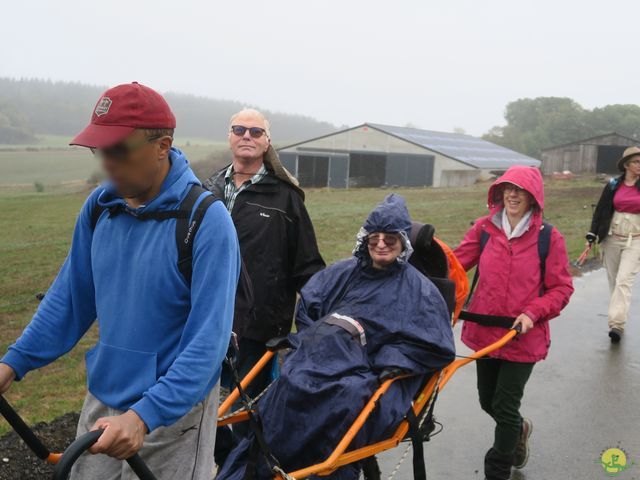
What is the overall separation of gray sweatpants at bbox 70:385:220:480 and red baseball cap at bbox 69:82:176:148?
100 centimetres

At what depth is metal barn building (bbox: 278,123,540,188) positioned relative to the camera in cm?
4519

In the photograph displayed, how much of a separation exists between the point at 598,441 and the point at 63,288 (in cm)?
432

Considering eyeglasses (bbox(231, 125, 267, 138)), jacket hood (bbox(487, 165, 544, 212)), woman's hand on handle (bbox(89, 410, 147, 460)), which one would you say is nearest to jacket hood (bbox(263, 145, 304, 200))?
eyeglasses (bbox(231, 125, 267, 138))

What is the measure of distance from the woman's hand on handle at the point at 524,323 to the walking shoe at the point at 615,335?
3.91 m

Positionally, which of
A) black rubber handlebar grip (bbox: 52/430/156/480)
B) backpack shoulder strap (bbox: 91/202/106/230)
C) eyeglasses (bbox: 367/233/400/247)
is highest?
backpack shoulder strap (bbox: 91/202/106/230)

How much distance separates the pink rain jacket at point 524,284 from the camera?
4.47 metres

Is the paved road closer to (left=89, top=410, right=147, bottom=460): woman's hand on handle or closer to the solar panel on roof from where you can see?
(left=89, top=410, right=147, bottom=460): woman's hand on handle

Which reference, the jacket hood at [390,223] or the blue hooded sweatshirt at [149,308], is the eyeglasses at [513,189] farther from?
the blue hooded sweatshirt at [149,308]

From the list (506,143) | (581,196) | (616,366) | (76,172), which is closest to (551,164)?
(581,196)

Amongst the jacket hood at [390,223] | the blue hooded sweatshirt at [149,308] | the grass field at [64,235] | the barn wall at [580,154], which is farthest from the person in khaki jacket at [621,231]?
the barn wall at [580,154]

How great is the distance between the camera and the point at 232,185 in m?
4.42

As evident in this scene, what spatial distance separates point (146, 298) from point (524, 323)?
2826 mm

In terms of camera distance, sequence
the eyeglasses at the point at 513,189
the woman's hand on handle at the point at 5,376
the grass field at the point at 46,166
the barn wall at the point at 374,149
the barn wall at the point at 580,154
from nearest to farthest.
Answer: the woman's hand on handle at the point at 5,376
the eyeglasses at the point at 513,189
the barn wall at the point at 374,149
the barn wall at the point at 580,154
the grass field at the point at 46,166

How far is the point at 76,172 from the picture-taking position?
199 feet
